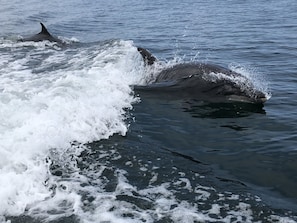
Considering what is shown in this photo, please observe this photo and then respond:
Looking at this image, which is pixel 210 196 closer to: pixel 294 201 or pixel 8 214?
pixel 294 201

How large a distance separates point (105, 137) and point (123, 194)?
208cm

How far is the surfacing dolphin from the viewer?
9.49 metres

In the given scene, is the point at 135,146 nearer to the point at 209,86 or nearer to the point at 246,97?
the point at 209,86

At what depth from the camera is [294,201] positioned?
5727 millimetres

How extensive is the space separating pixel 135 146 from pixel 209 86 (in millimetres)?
3136

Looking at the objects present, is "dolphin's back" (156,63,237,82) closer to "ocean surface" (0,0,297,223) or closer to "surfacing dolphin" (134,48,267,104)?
"surfacing dolphin" (134,48,267,104)

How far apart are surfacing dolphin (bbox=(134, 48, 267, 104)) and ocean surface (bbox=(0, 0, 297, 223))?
0.26 meters

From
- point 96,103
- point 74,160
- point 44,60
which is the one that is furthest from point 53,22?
point 74,160

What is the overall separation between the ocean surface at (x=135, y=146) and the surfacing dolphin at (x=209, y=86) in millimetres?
265

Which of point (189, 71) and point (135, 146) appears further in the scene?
point (189, 71)

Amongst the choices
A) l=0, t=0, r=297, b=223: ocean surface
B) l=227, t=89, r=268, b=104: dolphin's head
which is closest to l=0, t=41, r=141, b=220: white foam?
l=0, t=0, r=297, b=223: ocean surface

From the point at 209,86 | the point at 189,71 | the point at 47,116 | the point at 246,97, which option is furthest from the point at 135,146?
the point at 189,71

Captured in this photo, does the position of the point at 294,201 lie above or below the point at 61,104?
below

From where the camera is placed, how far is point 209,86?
9742 millimetres
